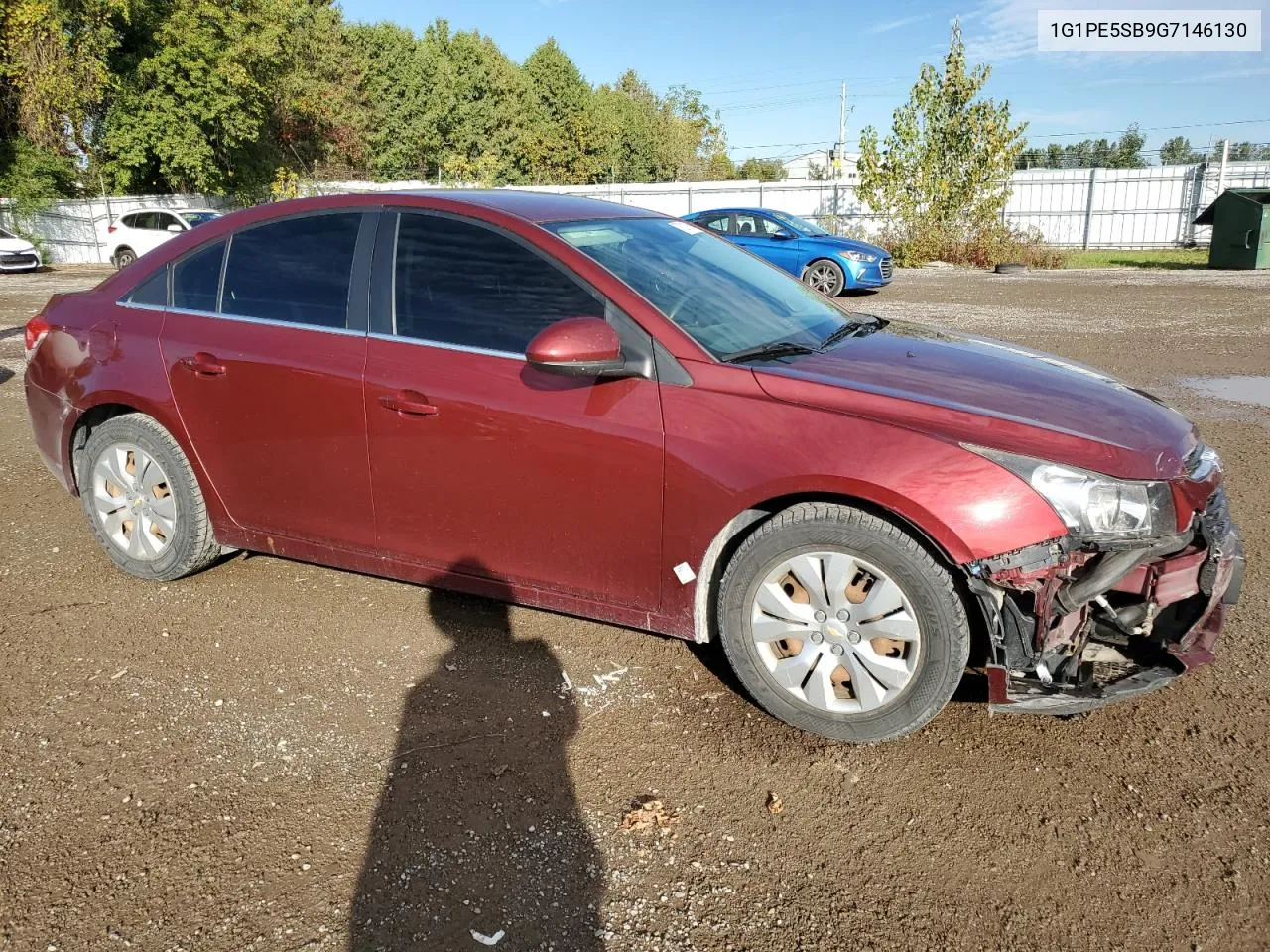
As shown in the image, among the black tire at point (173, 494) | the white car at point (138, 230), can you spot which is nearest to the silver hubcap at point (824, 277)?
the black tire at point (173, 494)

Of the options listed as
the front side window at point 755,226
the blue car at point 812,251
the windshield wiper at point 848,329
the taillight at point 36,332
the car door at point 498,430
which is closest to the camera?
the car door at point 498,430

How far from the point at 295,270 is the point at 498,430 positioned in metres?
1.26

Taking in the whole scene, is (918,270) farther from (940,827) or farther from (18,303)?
(940,827)

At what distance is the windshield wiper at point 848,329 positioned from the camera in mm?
3576

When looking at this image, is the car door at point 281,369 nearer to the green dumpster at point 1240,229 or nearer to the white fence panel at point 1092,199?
the green dumpster at point 1240,229

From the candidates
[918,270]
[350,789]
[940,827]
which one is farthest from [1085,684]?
[918,270]

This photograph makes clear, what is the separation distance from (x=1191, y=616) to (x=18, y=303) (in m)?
19.7

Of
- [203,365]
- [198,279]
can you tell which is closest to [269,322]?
[203,365]

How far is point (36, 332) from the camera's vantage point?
14.7 feet

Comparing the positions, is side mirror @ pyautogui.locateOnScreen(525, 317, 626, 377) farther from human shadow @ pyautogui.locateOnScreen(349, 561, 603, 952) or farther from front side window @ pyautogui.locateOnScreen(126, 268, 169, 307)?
front side window @ pyautogui.locateOnScreen(126, 268, 169, 307)

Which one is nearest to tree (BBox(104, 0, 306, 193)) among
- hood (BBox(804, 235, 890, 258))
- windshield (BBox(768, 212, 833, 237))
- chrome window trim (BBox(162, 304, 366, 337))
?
windshield (BBox(768, 212, 833, 237))

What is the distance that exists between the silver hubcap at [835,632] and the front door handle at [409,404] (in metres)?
1.38

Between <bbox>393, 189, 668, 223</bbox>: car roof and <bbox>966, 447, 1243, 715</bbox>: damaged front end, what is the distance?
210 cm

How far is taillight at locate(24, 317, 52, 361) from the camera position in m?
4.44
